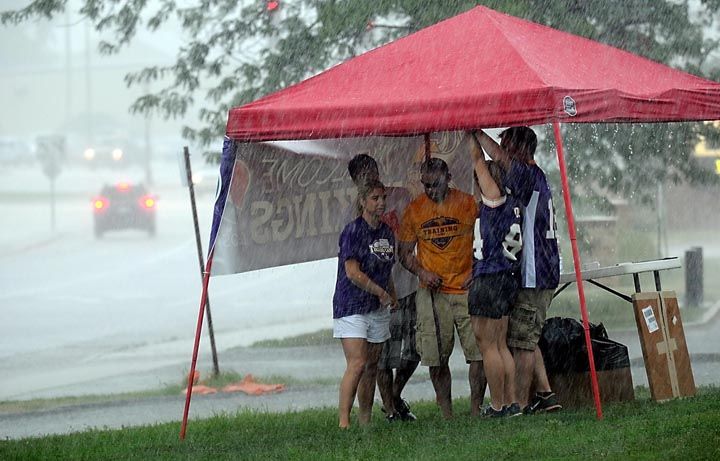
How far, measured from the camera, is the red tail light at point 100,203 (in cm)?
3834

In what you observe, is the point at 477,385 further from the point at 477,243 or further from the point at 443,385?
the point at 477,243

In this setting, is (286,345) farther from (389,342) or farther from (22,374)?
(389,342)

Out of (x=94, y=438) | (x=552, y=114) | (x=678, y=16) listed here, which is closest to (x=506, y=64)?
(x=552, y=114)

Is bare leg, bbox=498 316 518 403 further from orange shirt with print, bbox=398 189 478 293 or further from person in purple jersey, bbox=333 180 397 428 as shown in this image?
person in purple jersey, bbox=333 180 397 428

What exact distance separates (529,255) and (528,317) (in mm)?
432

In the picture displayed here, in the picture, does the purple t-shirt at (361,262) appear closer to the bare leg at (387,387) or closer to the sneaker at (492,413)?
the bare leg at (387,387)

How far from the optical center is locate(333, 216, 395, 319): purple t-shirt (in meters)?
7.84

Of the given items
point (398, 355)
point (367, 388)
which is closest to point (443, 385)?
point (398, 355)

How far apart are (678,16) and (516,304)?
8.01 metres

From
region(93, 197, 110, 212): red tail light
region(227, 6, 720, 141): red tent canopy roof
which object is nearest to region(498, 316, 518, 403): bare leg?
region(227, 6, 720, 141): red tent canopy roof

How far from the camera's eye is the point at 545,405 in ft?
26.0

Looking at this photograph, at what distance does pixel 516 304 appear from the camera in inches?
308

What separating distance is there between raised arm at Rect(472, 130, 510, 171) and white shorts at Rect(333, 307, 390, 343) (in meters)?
1.24

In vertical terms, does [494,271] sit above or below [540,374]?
above
